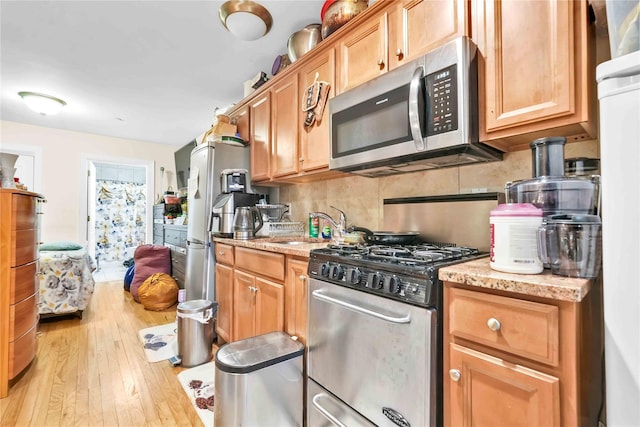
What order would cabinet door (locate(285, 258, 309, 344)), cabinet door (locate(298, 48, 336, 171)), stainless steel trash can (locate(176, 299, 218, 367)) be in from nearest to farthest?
cabinet door (locate(285, 258, 309, 344)) < cabinet door (locate(298, 48, 336, 171)) < stainless steel trash can (locate(176, 299, 218, 367))

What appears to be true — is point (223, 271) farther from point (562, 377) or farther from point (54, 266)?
point (562, 377)

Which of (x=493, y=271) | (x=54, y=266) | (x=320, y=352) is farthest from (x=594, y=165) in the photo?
(x=54, y=266)

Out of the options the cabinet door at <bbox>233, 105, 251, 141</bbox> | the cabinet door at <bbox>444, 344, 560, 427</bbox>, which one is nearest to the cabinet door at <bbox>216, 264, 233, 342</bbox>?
the cabinet door at <bbox>233, 105, 251, 141</bbox>

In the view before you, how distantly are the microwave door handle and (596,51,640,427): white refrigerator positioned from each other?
2.12ft

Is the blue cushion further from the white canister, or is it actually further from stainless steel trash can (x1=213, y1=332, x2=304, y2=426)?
the white canister

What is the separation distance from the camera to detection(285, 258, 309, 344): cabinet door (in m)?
1.53

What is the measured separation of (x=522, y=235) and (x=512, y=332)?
0.28m

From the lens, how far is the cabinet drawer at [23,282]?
5.94 ft

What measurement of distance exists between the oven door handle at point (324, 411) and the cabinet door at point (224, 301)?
3.37 feet

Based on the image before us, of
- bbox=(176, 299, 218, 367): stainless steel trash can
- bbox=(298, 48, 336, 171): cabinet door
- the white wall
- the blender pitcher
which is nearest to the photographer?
the blender pitcher

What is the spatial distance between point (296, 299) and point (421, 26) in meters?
1.48

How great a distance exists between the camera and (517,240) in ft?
2.88

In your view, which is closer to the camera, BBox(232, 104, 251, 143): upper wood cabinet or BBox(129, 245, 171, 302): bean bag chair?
BBox(232, 104, 251, 143): upper wood cabinet

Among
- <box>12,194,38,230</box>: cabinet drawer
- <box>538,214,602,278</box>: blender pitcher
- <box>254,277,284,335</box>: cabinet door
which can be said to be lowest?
<box>254,277,284,335</box>: cabinet door
